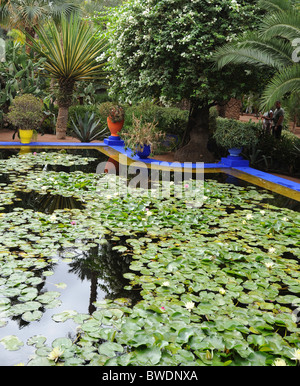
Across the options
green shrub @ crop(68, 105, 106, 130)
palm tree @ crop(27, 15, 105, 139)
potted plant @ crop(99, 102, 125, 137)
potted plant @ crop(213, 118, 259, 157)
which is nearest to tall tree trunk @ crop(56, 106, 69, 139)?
palm tree @ crop(27, 15, 105, 139)

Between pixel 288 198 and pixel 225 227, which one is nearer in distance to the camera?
pixel 225 227

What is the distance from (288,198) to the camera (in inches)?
274

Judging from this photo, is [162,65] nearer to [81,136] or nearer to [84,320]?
[81,136]

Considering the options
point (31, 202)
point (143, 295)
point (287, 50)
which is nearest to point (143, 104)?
point (287, 50)

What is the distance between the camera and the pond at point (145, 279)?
2525 mm

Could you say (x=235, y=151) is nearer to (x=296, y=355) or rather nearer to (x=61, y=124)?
(x=61, y=124)

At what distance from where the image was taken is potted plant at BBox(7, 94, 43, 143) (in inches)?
460

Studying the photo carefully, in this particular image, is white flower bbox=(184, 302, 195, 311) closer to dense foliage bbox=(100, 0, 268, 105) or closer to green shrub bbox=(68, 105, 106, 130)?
dense foliage bbox=(100, 0, 268, 105)

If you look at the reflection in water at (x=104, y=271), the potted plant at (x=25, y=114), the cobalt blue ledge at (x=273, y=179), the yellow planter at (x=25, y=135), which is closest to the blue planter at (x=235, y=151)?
the cobalt blue ledge at (x=273, y=179)

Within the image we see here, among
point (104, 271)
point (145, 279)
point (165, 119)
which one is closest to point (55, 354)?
point (145, 279)

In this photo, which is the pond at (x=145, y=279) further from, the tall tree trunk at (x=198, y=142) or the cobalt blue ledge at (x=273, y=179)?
the tall tree trunk at (x=198, y=142)

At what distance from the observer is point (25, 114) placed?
11680mm

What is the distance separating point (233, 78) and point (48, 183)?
5112 millimetres

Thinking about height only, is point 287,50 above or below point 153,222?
above
